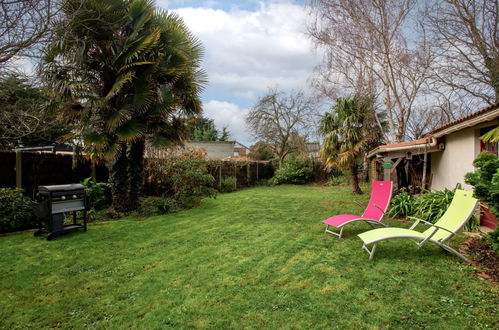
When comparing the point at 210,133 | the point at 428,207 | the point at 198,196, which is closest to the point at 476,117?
the point at 428,207

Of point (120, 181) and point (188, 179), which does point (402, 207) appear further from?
point (120, 181)

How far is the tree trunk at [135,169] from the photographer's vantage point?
907cm

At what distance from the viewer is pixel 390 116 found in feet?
44.8

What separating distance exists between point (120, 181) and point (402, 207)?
8550 millimetres

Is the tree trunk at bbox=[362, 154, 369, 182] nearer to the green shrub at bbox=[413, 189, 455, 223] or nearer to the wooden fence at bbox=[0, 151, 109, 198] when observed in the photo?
the green shrub at bbox=[413, 189, 455, 223]

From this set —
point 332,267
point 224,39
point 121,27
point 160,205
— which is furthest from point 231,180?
point 332,267

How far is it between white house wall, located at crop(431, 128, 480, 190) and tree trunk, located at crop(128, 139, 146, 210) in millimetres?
9195

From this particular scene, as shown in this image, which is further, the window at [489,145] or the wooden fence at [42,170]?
the wooden fence at [42,170]

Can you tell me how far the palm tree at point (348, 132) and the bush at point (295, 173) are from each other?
707 cm

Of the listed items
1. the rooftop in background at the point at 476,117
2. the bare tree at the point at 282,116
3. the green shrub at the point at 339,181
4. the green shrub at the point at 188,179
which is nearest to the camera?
the rooftop in background at the point at 476,117

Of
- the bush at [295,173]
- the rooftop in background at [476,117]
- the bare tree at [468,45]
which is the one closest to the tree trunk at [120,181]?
the rooftop in background at [476,117]

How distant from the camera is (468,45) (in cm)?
1141

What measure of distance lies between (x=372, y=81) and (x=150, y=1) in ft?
35.1

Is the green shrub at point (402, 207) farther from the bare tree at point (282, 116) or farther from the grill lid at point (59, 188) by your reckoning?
the bare tree at point (282, 116)
